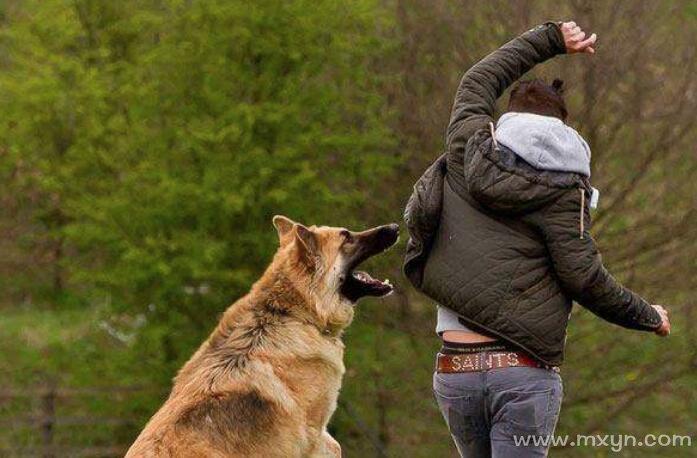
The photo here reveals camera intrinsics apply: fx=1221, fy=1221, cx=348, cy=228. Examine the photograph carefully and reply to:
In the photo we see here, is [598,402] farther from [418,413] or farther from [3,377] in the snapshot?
[3,377]

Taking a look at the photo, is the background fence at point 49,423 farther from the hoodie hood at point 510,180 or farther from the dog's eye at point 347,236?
the hoodie hood at point 510,180

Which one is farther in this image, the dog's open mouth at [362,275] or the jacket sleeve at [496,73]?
the dog's open mouth at [362,275]

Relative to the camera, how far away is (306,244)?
5.32 metres

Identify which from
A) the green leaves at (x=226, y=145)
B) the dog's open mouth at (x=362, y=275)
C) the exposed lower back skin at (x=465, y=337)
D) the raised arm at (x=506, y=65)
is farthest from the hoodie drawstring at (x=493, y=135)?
the green leaves at (x=226, y=145)

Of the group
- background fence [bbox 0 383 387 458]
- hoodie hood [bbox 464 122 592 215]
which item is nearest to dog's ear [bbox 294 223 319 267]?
hoodie hood [bbox 464 122 592 215]

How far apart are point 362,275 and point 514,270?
5.85 feet

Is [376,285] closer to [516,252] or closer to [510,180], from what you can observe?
[516,252]

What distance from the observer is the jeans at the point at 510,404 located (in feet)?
12.8

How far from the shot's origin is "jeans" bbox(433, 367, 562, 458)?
12.8 ft

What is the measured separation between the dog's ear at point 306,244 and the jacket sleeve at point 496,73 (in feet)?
4.11

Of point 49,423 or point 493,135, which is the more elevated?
point 493,135

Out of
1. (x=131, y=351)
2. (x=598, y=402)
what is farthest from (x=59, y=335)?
(x=598, y=402)

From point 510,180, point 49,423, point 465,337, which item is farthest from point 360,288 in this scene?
point 49,423

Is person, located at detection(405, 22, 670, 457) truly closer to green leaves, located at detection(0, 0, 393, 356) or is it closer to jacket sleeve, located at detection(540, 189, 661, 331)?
jacket sleeve, located at detection(540, 189, 661, 331)
